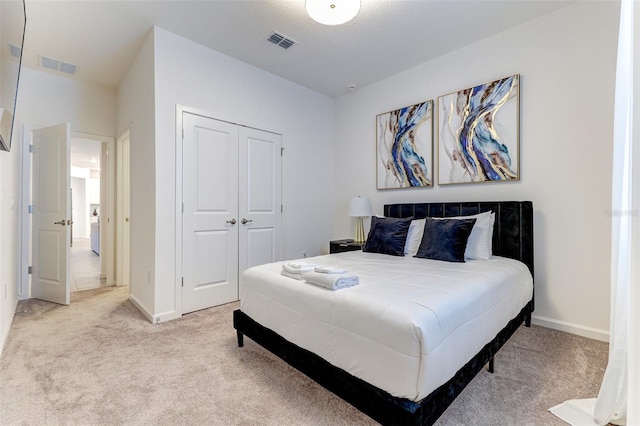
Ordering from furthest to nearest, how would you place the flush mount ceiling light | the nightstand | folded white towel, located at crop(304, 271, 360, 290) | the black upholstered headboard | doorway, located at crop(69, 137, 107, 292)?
doorway, located at crop(69, 137, 107, 292), the nightstand, the black upholstered headboard, the flush mount ceiling light, folded white towel, located at crop(304, 271, 360, 290)

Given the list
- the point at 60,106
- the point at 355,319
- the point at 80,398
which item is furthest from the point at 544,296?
the point at 60,106

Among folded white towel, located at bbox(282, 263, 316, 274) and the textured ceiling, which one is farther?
the textured ceiling

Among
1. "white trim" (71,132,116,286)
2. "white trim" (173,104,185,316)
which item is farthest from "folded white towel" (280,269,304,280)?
"white trim" (71,132,116,286)

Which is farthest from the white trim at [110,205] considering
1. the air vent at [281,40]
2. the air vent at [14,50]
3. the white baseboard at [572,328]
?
the white baseboard at [572,328]

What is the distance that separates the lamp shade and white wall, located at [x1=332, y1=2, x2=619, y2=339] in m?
1.23

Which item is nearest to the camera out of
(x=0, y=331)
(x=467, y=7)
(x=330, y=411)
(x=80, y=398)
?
(x=330, y=411)

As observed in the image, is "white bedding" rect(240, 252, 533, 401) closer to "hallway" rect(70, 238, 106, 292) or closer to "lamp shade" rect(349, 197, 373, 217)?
"lamp shade" rect(349, 197, 373, 217)

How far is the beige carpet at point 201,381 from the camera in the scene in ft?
5.13

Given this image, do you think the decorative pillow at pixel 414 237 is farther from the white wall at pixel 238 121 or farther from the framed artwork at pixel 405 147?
the white wall at pixel 238 121

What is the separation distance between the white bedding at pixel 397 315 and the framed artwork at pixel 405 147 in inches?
64.1

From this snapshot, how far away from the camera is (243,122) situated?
364 centimetres

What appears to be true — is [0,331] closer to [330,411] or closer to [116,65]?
[330,411]

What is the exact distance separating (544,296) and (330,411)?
2397 millimetres

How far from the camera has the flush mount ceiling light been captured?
7.45ft
